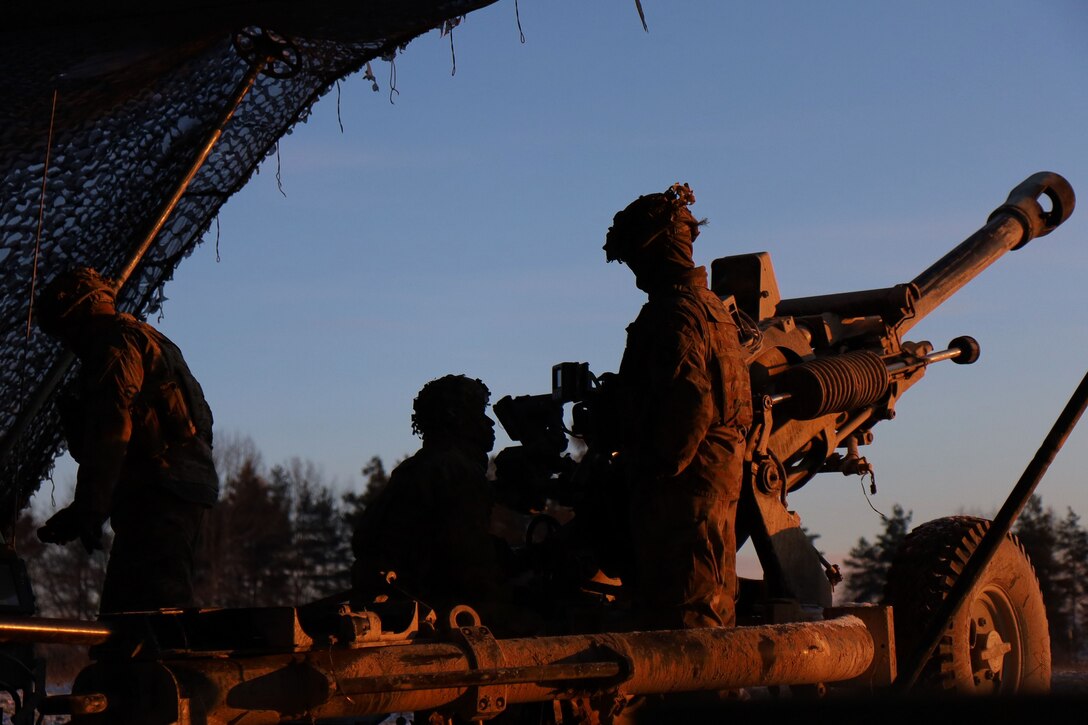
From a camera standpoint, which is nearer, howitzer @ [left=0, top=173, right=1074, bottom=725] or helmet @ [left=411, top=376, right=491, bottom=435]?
howitzer @ [left=0, top=173, right=1074, bottom=725]

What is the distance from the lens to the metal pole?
19.1 ft

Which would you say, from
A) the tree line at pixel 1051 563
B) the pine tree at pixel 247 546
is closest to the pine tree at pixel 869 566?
the tree line at pixel 1051 563

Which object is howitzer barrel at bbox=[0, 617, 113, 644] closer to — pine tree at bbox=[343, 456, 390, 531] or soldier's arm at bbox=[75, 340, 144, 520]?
soldier's arm at bbox=[75, 340, 144, 520]

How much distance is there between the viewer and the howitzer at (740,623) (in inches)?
177

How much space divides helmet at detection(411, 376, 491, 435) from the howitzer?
0.38 meters

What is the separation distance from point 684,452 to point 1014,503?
123 cm

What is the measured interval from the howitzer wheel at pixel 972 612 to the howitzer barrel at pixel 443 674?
1.69 metres

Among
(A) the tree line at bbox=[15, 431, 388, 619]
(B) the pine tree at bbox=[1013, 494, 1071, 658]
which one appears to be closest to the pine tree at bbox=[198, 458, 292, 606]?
(A) the tree line at bbox=[15, 431, 388, 619]

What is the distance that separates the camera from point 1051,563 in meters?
28.5

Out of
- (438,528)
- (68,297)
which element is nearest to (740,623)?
(438,528)

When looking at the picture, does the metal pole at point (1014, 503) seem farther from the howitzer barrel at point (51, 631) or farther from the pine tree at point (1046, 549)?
the pine tree at point (1046, 549)

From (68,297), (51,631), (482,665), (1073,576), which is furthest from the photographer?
(1073,576)

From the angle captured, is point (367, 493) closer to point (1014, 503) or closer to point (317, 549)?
point (317, 549)

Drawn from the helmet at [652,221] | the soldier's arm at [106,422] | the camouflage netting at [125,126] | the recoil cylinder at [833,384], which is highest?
the camouflage netting at [125,126]
